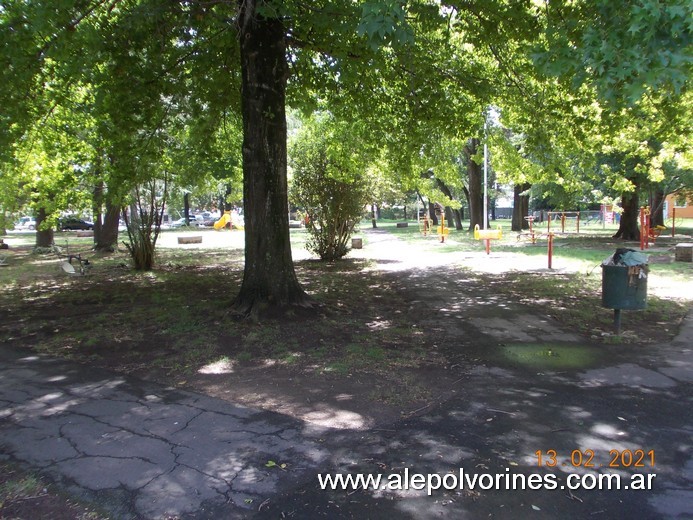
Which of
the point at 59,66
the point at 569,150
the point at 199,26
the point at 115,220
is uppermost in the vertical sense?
the point at 199,26

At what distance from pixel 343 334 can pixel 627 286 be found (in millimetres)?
3753

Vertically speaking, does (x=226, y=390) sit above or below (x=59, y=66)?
below

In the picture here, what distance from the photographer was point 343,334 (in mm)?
7121

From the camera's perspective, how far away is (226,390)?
505 centimetres

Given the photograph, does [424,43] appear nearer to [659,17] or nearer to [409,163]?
[409,163]

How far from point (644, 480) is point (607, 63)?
10.4 ft

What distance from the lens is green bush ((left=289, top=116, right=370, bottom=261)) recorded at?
13.7 m

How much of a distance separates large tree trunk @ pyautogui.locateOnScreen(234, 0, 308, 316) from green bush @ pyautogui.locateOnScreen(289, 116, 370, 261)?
5.54 meters

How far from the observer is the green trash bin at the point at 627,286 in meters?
6.49

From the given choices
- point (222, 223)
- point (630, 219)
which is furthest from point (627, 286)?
point (222, 223)

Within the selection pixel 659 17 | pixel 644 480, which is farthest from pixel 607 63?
pixel 644 480

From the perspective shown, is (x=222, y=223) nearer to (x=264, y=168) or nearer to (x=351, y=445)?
(x=264, y=168)

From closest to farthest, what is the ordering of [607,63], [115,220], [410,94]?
[607,63]
[410,94]
[115,220]

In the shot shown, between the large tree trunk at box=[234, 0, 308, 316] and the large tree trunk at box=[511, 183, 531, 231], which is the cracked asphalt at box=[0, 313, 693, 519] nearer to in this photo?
the large tree trunk at box=[234, 0, 308, 316]
